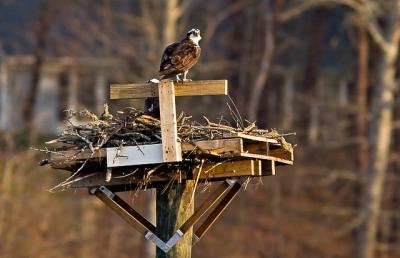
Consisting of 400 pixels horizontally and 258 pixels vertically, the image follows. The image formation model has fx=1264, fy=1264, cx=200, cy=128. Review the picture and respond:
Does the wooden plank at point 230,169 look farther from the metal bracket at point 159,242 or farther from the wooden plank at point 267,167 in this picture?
the metal bracket at point 159,242

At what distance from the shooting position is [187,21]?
Answer: 33.4 metres

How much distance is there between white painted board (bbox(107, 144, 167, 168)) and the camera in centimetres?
961

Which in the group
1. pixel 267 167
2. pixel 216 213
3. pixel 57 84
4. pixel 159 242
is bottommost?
pixel 159 242

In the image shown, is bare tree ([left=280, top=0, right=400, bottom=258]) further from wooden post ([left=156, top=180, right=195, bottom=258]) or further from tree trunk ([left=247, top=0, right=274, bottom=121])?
wooden post ([left=156, top=180, right=195, bottom=258])

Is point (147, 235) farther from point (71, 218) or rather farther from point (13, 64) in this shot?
point (13, 64)

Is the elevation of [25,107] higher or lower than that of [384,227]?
higher

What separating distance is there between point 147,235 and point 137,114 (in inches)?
39.6

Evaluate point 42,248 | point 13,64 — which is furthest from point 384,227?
point 13,64

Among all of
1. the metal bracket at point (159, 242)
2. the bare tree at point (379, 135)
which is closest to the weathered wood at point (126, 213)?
the metal bracket at point (159, 242)

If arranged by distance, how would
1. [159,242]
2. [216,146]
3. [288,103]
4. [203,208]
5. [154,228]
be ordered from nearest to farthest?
1. [216,146]
2. [203,208]
3. [159,242]
4. [154,228]
5. [288,103]

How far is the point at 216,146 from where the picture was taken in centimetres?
955

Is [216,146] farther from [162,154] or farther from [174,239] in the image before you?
[174,239]

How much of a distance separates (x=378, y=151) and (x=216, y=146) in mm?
20591

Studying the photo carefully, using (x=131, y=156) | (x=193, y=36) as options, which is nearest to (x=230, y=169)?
(x=131, y=156)
